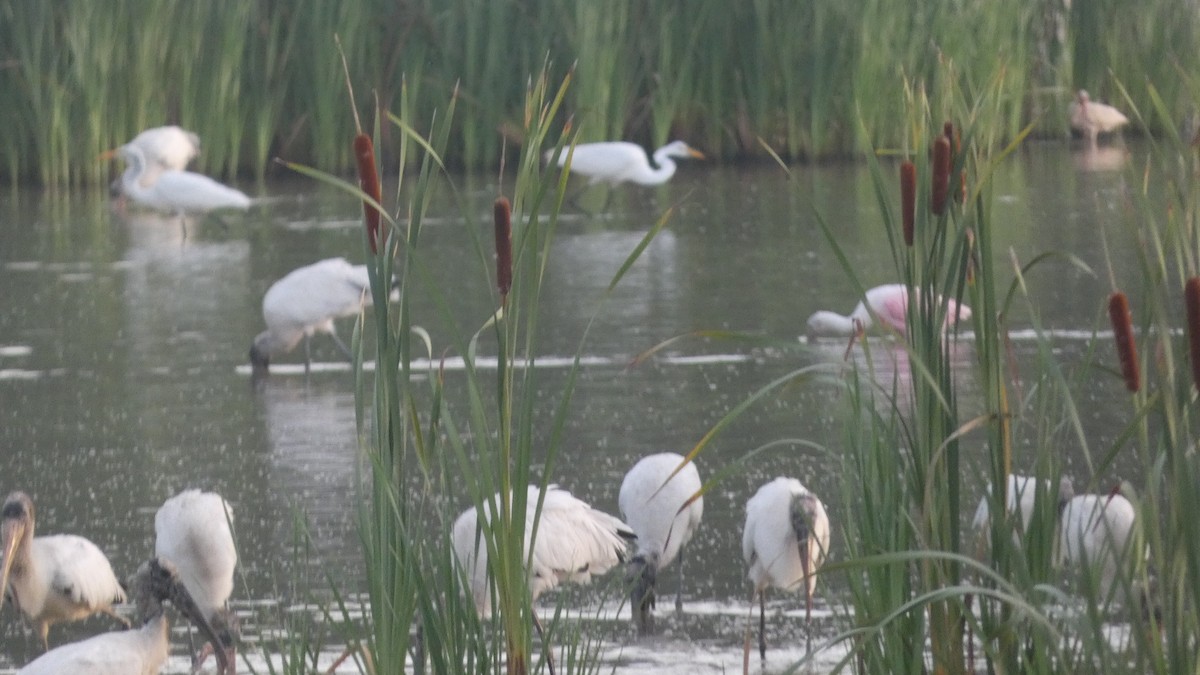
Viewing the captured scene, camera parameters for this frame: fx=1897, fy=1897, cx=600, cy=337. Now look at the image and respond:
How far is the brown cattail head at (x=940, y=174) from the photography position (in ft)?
8.79

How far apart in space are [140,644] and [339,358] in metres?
5.11

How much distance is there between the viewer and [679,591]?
4637 millimetres

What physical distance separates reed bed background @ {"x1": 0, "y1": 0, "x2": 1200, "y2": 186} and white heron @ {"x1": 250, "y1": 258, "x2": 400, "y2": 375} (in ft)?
18.3

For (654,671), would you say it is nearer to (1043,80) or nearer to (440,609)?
(440,609)

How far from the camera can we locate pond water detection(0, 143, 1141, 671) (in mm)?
5293

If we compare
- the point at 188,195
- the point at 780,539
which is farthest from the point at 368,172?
the point at 188,195

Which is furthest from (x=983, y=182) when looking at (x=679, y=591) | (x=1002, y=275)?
(x=1002, y=275)

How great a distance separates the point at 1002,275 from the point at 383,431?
7221 mm

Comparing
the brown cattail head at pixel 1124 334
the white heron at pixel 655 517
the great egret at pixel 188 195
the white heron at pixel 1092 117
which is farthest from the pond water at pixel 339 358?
the white heron at pixel 1092 117

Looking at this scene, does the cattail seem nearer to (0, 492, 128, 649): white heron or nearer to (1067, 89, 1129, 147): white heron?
(0, 492, 128, 649): white heron

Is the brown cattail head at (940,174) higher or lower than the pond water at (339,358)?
higher

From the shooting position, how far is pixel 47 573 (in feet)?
14.5

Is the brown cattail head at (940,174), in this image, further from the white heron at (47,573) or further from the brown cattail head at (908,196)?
the white heron at (47,573)

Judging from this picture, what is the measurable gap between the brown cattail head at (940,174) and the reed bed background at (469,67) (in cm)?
1153
